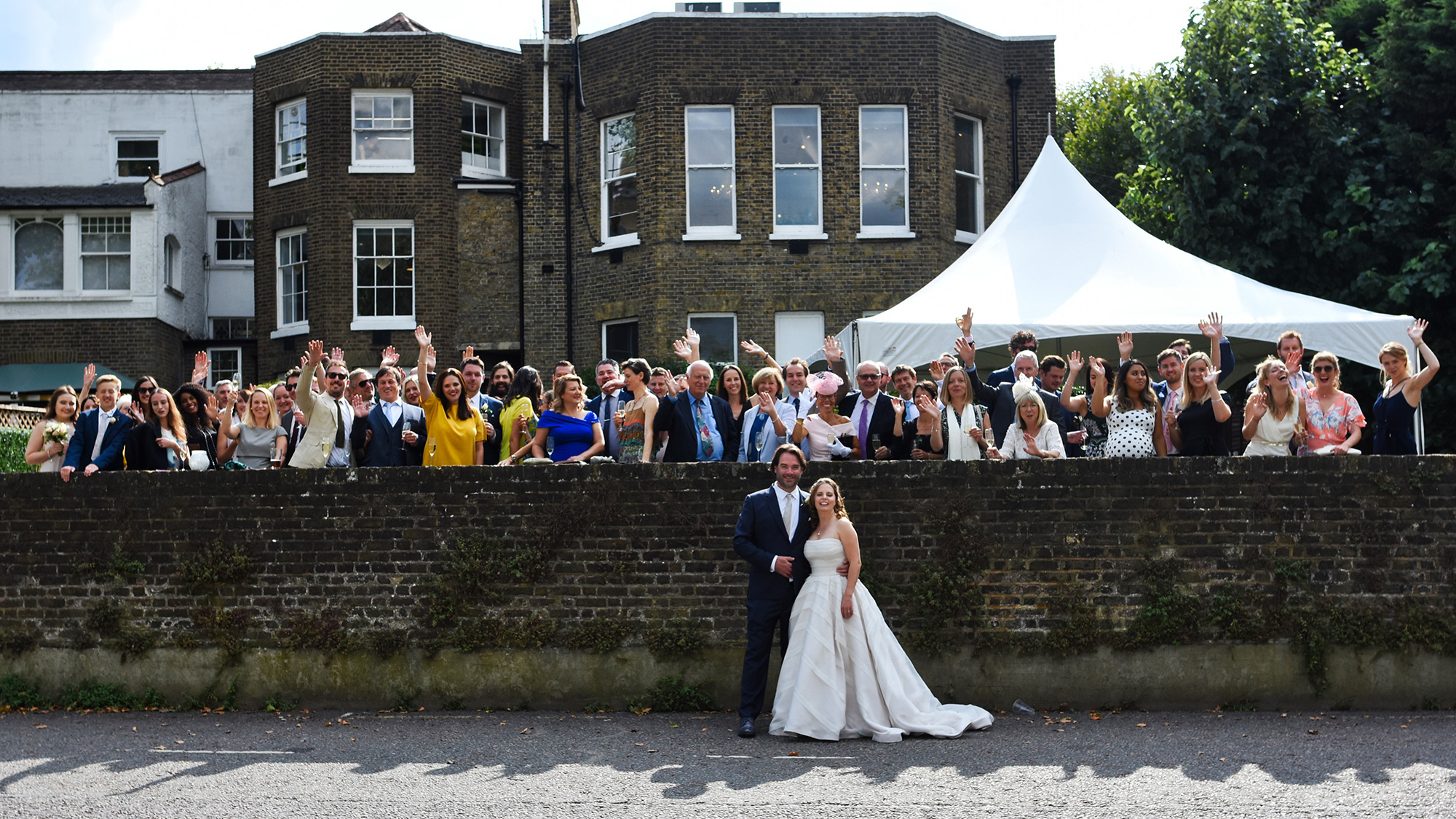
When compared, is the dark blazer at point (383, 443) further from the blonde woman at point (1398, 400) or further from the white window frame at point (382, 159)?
the white window frame at point (382, 159)

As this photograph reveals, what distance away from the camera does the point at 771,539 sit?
8.22 meters

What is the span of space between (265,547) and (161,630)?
100 centimetres

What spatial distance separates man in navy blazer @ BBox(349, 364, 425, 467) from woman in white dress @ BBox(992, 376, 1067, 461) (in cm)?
441

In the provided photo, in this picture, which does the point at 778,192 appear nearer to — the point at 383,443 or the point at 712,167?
the point at 712,167

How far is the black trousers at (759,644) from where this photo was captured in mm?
8164

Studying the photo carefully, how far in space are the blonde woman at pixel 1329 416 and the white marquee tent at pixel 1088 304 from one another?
2997mm

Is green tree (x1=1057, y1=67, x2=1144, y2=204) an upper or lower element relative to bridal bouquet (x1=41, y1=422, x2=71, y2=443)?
upper

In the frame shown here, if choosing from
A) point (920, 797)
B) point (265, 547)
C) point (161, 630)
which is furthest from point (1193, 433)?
point (161, 630)

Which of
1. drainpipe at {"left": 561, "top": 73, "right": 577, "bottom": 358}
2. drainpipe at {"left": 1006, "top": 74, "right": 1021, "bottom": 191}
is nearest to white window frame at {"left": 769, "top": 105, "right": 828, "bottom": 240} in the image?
drainpipe at {"left": 561, "top": 73, "right": 577, "bottom": 358}

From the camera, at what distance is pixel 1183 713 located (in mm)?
8664

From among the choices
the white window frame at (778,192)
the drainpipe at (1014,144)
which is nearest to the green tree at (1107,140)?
the drainpipe at (1014,144)

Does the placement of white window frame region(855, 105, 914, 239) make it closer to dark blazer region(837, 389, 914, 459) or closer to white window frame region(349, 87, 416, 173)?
white window frame region(349, 87, 416, 173)

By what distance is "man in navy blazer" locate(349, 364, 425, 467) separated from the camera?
383 inches

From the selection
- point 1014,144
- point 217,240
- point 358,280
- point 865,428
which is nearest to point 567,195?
point 358,280
